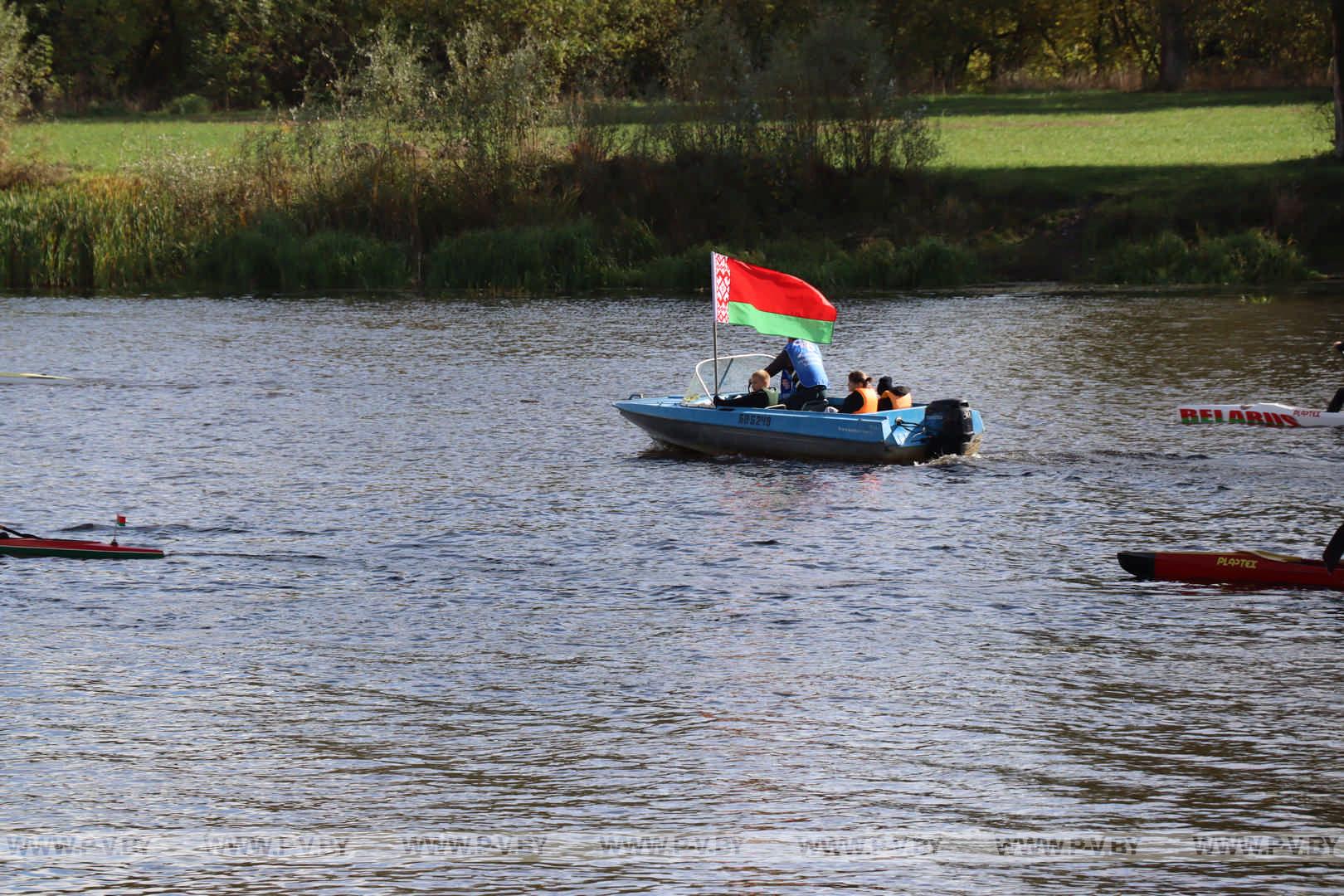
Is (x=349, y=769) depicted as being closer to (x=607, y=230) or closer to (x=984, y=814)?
(x=984, y=814)

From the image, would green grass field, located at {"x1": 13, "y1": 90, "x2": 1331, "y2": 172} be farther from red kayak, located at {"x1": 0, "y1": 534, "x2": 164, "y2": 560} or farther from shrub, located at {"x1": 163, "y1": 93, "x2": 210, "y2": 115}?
red kayak, located at {"x1": 0, "y1": 534, "x2": 164, "y2": 560}

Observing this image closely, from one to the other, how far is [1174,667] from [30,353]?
2918 cm

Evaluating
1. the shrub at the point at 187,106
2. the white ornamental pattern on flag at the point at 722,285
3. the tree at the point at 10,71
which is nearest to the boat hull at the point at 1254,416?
the white ornamental pattern on flag at the point at 722,285

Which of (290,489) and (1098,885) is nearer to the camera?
(1098,885)

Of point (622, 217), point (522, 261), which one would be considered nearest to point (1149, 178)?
point (622, 217)

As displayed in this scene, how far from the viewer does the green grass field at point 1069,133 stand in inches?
2173

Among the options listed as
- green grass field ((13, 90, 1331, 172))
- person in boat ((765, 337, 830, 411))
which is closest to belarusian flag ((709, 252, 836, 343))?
person in boat ((765, 337, 830, 411))

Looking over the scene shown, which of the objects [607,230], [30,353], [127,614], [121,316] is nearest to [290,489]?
[127,614]

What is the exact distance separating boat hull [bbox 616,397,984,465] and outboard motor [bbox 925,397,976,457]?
38mm

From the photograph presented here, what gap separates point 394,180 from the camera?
52500mm

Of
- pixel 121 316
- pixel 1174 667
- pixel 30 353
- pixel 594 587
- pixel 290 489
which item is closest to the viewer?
pixel 1174 667

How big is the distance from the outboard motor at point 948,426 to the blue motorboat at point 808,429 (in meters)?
0.01

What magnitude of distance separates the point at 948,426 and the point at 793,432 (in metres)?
2.25

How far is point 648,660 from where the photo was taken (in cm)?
1541
